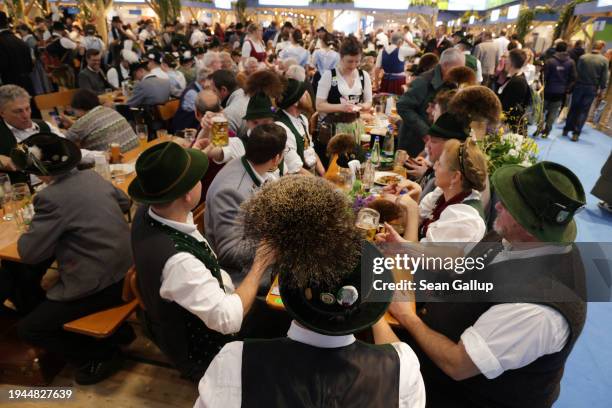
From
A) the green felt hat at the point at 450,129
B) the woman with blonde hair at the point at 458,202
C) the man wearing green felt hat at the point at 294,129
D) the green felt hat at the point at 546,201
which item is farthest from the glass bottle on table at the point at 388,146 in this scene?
the green felt hat at the point at 546,201

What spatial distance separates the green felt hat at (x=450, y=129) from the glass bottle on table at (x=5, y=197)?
287 cm

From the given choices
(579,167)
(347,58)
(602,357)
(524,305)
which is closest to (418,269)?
(524,305)

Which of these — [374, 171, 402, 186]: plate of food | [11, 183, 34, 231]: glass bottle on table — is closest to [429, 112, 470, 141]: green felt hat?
[374, 171, 402, 186]: plate of food

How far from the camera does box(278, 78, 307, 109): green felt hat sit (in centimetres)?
338

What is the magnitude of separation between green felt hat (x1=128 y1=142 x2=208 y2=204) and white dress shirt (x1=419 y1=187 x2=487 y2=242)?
47.1 inches

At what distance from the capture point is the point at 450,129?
259 cm

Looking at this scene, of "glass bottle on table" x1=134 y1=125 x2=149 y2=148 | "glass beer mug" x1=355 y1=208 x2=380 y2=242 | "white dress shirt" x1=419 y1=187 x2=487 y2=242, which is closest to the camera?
"white dress shirt" x1=419 y1=187 x2=487 y2=242

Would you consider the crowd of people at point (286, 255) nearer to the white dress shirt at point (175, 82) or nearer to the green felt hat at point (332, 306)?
the green felt hat at point (332, 306)

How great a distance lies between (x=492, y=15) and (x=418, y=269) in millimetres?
23533

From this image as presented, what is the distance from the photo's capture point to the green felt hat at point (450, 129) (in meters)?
2.58

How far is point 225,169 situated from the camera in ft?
7.72

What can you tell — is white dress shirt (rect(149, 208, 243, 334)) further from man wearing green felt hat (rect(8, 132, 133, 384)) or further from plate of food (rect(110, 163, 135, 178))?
plate of food (rect(110, 163, 135, 178))

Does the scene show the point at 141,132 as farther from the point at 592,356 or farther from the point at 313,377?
the point at 592,356

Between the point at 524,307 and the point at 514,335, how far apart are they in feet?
0.33
